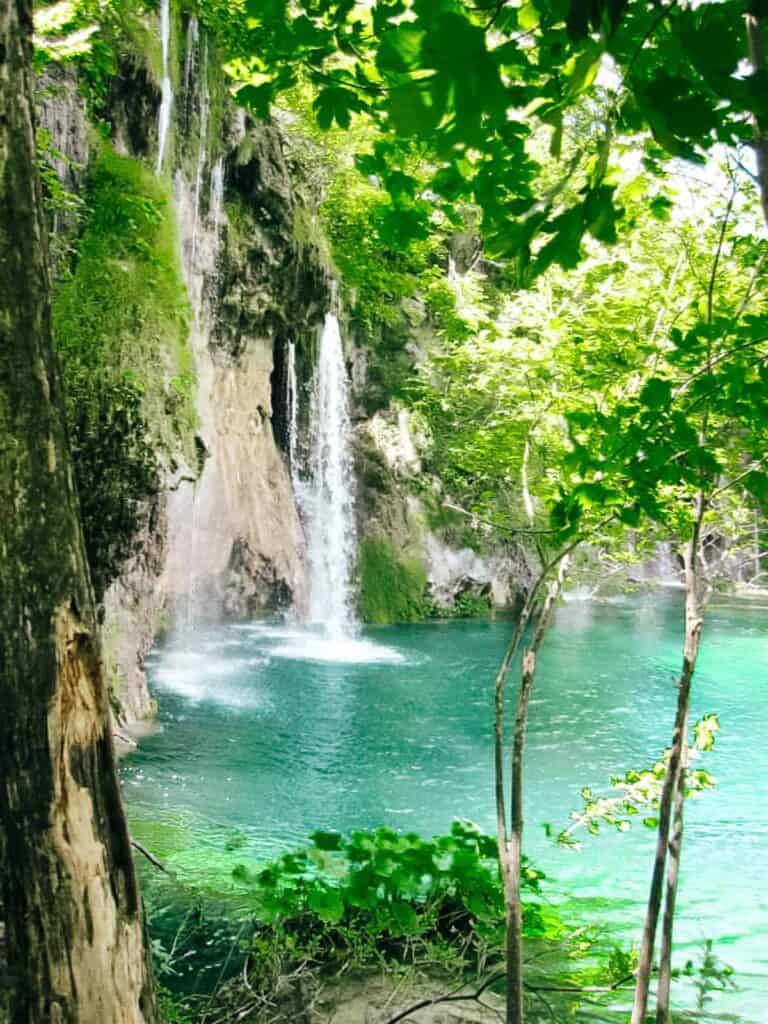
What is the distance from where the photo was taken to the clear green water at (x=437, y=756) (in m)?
6.08

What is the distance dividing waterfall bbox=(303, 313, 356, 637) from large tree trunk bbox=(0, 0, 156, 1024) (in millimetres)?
16765

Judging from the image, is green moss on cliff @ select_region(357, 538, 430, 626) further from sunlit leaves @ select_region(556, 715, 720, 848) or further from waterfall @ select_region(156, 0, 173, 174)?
sunlit leaves @ select_region(556, 715, 720, 848)

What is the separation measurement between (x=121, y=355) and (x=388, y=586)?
13.8 m

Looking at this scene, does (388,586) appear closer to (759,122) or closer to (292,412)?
(292,412)

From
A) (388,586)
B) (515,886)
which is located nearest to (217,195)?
(388,586)

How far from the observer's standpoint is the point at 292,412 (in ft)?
61.6

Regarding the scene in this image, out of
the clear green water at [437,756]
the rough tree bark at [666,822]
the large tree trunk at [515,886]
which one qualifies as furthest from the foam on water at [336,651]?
the rough tree bark at [666,822]

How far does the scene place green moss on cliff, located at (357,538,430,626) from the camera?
65.2ft

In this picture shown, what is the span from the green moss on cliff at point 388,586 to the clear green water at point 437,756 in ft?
9.27

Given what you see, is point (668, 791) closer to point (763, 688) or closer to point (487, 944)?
point (487, 944)

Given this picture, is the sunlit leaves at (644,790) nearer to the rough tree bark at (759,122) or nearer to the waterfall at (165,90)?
the rough tree bark at (759,122)

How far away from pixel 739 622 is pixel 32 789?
21.9m

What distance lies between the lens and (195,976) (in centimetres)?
395

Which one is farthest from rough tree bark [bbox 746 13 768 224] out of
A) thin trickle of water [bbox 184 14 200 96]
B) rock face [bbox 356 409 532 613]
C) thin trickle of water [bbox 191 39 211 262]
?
rock face [bbox 356 409 532 613]
